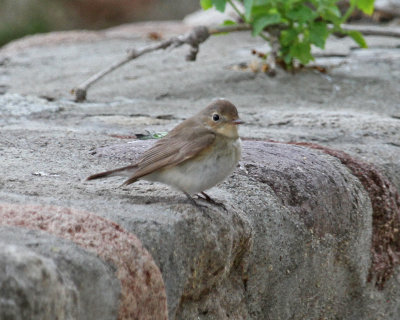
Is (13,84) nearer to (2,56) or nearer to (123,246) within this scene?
(2,56)

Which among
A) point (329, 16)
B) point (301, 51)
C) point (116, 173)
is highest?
point (329, 16)

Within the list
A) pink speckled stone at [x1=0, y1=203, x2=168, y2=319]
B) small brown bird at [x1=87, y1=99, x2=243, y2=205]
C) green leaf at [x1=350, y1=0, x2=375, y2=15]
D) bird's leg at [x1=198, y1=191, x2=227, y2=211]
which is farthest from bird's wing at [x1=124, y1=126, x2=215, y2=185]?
green leaf at [x1=350, y1=0, x2=375, y2=15]

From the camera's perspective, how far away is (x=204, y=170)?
7.98ft

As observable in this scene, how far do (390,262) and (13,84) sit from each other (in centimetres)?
276

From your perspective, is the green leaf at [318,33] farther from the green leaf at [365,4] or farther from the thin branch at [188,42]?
the thin branch at [188,42]

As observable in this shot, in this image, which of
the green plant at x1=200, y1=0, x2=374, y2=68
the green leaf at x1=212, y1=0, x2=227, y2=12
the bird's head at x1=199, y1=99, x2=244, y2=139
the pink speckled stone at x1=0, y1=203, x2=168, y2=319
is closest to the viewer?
the pink speckled stone at x1=0, y1=203, x2=168, y2=319

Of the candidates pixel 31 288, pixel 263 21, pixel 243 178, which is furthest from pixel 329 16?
pixel 31 288

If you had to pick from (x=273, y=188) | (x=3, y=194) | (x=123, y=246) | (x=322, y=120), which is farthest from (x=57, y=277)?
(x=322, y=120)

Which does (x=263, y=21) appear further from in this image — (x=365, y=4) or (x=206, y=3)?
(x=365, y=4)

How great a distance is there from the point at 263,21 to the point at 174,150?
2.34 meters

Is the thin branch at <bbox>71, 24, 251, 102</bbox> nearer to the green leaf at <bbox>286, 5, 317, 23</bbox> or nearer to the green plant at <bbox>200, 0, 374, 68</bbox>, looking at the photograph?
the green plant at <bbox>200, 0, 374, 68</bbox>

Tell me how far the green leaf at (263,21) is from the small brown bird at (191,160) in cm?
215

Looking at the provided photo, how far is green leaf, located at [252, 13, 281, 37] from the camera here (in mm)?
4629

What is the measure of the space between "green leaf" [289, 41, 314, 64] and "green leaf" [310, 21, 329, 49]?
0.11m
